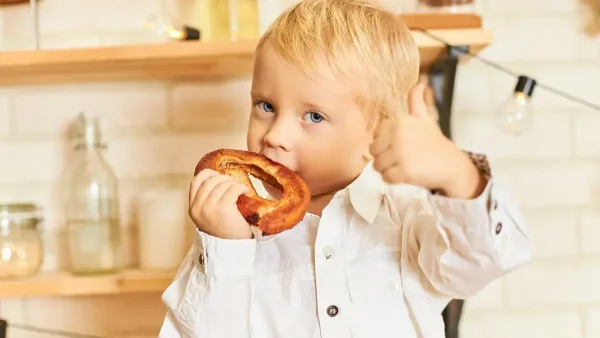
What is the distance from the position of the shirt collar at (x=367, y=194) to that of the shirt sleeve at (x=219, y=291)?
150mm

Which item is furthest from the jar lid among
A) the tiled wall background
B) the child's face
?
the child's face

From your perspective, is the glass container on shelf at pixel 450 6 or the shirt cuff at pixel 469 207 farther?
the glass container on shelf at pixel 450 6

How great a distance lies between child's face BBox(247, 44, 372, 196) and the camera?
85 cm

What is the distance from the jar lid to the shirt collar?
62 cm

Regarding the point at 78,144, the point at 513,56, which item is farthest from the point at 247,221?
the point at 513,56

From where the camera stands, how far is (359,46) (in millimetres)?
856

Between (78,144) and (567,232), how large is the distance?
3.04ft

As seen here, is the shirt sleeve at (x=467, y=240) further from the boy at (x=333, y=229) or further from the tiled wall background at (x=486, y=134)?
the tiled wall background at (x=486, y=134)

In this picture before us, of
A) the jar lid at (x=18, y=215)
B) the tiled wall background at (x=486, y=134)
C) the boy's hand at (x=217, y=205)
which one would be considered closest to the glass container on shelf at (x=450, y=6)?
the tiled wall background at (x=486, y=134)

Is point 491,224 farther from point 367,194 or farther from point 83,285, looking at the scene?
point 83,285

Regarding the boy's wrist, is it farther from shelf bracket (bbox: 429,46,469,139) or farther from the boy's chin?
shelf bracket (bbox: 429,46,469,139)

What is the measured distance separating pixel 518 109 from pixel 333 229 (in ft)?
1.31

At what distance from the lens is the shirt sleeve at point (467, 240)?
2.45ft

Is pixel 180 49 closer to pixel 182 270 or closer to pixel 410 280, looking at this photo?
pixel 182 270
